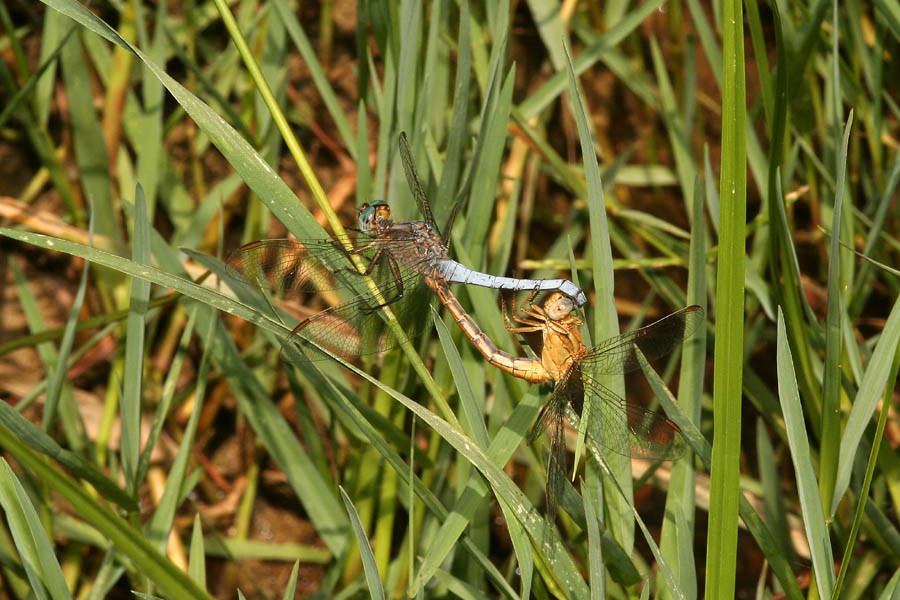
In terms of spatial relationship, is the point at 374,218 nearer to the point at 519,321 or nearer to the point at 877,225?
the point at 519,321

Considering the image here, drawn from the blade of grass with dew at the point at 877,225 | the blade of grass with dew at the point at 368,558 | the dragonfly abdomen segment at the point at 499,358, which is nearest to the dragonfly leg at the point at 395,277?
the dragonfly abdomen segment at the point at 499,358

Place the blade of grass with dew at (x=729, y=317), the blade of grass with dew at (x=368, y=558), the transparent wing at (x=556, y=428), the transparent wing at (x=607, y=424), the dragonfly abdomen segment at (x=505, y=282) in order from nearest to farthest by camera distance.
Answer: the blade of grass with dew at (x=729, y=317) → the blade of grass with dew at (x=368, y=558) → the transparent wing at (x=556, y=428) → the transparent wing at (x=607, y=424) → the dragonfly abdomen segment at (x=505, y=282)

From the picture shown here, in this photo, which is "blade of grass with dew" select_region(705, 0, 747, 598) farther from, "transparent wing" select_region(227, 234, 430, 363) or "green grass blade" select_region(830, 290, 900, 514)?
"transparent wing" select_region(227, 234, 430, 363)

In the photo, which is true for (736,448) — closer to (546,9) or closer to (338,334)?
(338,334)

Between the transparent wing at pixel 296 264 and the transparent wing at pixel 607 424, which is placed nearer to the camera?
the transparent wing at pixel 607 424

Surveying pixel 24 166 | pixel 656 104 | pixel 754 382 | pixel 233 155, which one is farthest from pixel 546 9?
pixel 24 166

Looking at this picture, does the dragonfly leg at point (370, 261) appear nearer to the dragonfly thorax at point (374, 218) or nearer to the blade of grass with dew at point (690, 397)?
the dragonfly thorax at point (374, 218)
